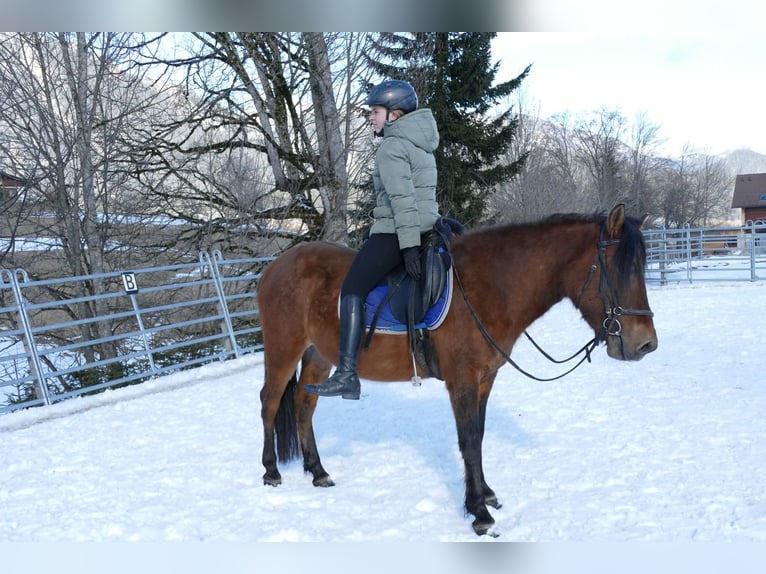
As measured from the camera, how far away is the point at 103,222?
40.3ft

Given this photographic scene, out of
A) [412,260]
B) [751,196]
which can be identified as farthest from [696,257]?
[751,196]

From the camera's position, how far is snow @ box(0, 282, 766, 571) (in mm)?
3496

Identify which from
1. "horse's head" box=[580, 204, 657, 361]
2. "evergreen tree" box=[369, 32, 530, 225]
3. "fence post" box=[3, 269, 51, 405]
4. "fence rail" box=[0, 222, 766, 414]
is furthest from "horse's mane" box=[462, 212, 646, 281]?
"evergreen tree" box=[369, 32, 530, 225]

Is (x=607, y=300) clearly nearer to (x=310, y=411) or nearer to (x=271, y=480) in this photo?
(x=310, y=411)

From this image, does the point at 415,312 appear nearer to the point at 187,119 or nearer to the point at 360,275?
the point at 360,275

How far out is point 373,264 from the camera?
3732mm

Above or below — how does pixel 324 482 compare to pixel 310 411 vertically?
below

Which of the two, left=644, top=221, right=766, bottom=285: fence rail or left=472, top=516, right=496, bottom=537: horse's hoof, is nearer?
left=472, top=516, right=496, bottom=537: horse's hoof

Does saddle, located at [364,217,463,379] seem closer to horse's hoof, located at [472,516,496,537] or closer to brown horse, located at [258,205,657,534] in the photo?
brown horse, located at [258,205,657,534]

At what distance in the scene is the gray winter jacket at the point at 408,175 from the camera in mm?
3531

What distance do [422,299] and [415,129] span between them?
1.01 m

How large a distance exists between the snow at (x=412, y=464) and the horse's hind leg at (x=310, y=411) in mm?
115

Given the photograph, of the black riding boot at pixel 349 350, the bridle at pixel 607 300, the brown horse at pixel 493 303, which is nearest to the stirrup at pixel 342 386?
the black riding boot at pixel 349 350
